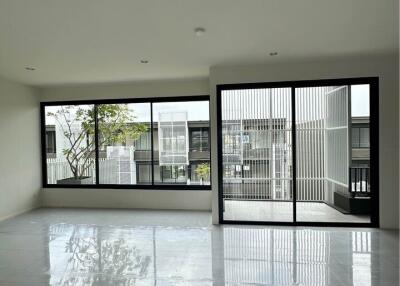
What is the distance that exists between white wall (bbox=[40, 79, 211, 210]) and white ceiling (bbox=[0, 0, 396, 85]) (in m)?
1.16

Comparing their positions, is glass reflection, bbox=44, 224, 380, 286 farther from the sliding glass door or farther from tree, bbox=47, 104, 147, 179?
tree, bbox=47, 104, 147, 179

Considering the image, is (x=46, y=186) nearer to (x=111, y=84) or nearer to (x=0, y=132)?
(x=0, y=132)

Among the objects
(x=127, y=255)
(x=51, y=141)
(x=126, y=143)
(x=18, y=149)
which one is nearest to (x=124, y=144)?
(x=126, y=143)

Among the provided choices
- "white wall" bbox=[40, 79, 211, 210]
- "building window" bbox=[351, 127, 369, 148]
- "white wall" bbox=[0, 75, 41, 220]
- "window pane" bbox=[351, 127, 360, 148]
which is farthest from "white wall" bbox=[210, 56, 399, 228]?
"white wall" bbox=[0, 75, 41, 220]

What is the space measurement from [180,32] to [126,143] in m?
3.63

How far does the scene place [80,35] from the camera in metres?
3.35

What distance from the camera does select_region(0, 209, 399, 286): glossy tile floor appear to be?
3.10 meters

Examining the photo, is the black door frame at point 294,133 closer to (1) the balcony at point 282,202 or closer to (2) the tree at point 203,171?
(1) the balcony at point 282,202

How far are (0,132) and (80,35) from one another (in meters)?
3.32

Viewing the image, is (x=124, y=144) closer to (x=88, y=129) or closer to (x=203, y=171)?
(x=88, y=129)

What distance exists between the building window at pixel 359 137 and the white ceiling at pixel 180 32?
169 centimetres

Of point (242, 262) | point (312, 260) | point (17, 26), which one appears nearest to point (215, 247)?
point (242, 262)

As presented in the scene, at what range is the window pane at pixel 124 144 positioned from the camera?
638 cm

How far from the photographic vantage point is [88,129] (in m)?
6.58
